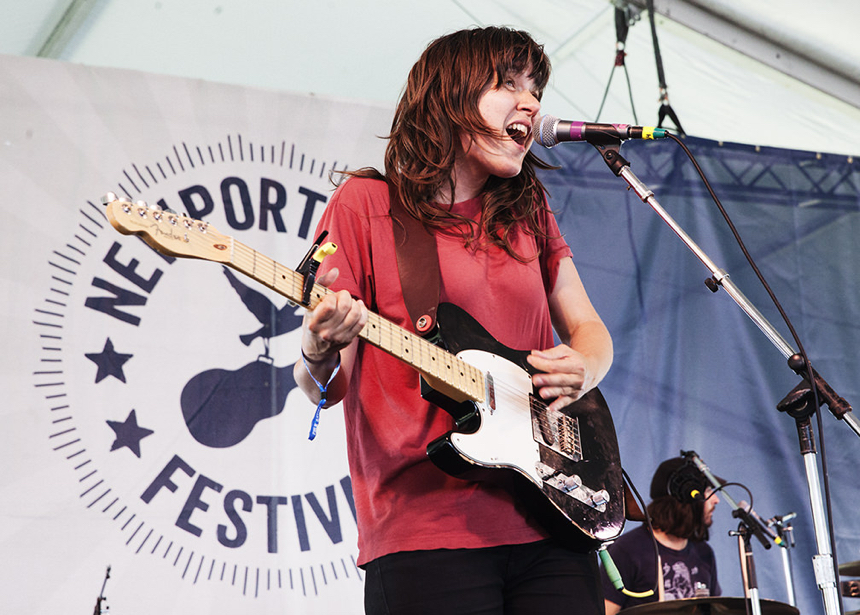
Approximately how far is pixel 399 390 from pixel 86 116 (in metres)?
2.15

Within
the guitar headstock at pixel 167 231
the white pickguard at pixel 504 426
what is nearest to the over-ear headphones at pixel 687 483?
the white pickguard at pixel 504 426

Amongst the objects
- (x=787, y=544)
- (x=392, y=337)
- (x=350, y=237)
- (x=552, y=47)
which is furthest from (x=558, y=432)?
(x=552, y=47)

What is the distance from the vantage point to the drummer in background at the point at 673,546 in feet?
11.9

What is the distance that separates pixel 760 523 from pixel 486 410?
2.25 m

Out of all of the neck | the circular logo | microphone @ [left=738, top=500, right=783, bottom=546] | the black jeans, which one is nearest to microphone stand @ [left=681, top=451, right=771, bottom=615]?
microphone @ [left=738, top=500, right=783, bottom=546]

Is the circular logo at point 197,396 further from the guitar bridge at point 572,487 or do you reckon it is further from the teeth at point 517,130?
the guitar bridge at point 572,487

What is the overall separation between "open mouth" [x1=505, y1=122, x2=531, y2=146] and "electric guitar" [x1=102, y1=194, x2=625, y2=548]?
1.47 feet

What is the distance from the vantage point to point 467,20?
4.35 m

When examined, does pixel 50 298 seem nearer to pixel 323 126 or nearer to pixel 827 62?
pixel 323 126

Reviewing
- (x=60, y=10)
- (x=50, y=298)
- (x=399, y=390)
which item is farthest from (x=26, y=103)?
(x=399, y=390)

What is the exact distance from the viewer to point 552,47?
4.42 metres

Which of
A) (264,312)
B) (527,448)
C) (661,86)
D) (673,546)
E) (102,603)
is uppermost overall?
(661,86)

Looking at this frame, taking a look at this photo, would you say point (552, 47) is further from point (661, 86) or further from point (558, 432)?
point (558, 432)

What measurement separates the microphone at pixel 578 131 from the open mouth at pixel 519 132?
0.10 feet
